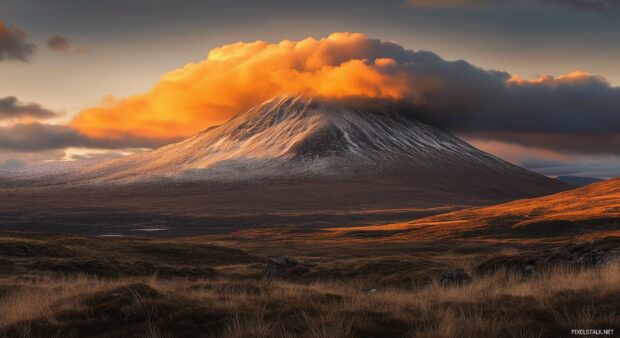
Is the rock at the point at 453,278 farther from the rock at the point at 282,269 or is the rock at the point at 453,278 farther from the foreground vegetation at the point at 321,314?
the rock at the point at 282,269

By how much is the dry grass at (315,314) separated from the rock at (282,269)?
2313 centimetres

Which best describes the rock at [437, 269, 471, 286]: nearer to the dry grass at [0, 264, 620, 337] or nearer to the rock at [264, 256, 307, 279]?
the dry grass at [0, 264, 620, 337]

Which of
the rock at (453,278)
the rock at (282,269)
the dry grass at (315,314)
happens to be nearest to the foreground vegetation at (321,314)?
the dry grass at (315,314)

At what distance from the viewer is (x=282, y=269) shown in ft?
124

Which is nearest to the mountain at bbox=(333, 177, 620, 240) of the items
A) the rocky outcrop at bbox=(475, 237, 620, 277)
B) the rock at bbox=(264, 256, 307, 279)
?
the rock at bbox=(264, 256, 307, 279)

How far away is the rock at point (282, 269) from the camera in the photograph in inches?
1448

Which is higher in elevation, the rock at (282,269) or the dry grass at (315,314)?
the dry grass at (315,314)

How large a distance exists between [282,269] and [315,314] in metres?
26.5

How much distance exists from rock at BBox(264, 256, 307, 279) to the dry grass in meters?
23.1

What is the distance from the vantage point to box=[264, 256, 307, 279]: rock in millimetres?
36781

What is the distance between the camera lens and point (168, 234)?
154000 mm

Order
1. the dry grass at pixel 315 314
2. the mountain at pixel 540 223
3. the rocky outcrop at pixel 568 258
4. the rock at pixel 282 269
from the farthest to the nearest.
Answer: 1. the mountain at pixel 540 223
2. the rock at pixel 282 269
3. the rocky outcrop at pixel 568 258
4. the dry grass at pixel 315 314

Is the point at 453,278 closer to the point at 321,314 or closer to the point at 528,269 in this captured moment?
the point at 528,269

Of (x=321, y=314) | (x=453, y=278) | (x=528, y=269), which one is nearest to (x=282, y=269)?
(x=453, y=278)
